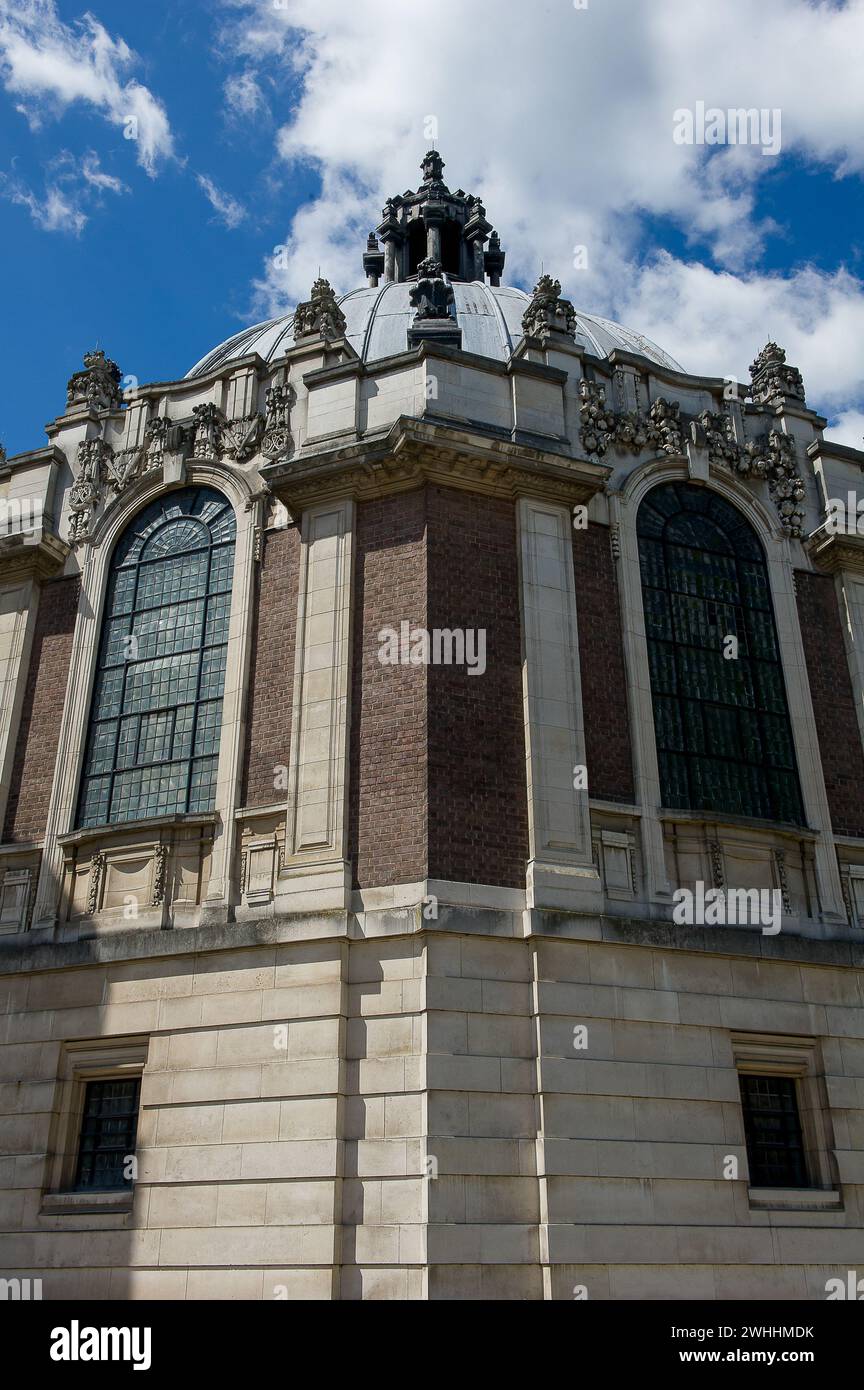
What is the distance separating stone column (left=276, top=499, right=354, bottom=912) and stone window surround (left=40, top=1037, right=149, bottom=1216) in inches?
124

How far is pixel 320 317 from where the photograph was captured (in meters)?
22.2

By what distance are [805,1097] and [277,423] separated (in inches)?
550

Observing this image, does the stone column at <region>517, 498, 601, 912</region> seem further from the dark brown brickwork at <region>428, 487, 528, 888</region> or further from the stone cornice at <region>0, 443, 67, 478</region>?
the stone cornice at <region>0, 443, 67, 478</region>

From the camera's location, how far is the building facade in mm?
15188

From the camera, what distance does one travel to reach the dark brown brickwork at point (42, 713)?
20.0 m

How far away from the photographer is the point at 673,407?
22.2m

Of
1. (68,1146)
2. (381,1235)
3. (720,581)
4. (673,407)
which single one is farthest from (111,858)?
(673,407)

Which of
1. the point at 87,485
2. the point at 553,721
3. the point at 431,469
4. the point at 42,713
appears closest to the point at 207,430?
the point at 87,485

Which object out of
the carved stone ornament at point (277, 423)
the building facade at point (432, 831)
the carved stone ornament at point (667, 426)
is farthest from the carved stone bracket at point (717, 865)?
the carved stone ornament at point (277, 423)

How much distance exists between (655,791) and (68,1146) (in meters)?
9.99

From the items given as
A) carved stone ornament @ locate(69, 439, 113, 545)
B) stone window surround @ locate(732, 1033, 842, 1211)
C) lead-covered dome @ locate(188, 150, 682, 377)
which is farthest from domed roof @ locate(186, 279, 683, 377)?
stone window surround @ locate(732, 1033, 842, 1211)

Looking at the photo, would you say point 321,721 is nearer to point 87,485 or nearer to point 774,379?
point 87,485

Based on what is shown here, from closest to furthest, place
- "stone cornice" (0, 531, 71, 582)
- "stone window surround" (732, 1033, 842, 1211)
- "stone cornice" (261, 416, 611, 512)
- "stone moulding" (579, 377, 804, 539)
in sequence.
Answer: "stone window surround" (732, 1033, 842, 1211) < "stone cornice" (261, 416, 611, 512) < "stone moulding" (579, 377, 804, 539) < "stone cornice" (0, 531, 71, 582)
